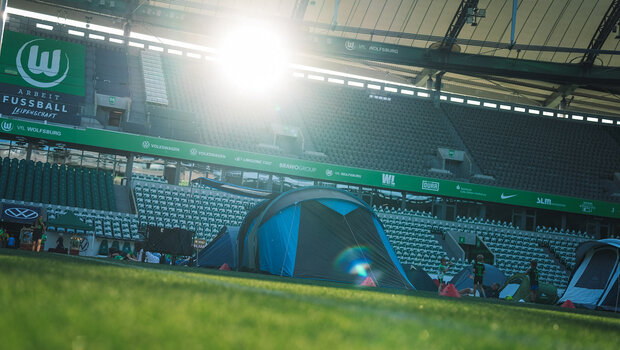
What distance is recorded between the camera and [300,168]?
2930 cm

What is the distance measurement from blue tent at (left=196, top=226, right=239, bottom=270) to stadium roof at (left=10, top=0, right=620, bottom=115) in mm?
15934

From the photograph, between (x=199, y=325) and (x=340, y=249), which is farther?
(x=340, y=249)

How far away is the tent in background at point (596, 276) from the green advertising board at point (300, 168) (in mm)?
14507

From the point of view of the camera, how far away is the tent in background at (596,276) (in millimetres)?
14866

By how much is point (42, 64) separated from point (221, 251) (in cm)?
1751

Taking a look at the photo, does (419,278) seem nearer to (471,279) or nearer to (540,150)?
(471,279)

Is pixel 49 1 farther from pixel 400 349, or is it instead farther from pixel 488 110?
pixel 400 349

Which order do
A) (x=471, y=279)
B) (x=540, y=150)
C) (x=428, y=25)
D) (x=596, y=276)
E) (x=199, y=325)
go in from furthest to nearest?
(x=540, y=150)
(x=428, y=25)
(x=471, y=279)
(x=596, y=276)
(x=199, y=325)

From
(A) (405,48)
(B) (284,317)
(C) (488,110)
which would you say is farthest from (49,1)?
(B) (284,317)

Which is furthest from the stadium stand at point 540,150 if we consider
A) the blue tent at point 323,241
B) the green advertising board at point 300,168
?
the blue tent at point 323,241

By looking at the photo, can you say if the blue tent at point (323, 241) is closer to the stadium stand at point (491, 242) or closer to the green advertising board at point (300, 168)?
the stadium stand at point (491, 242)

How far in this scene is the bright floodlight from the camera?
3434 cm

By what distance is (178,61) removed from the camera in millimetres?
35156

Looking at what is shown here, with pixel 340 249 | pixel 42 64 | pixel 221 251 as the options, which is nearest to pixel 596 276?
pixel 340 249
